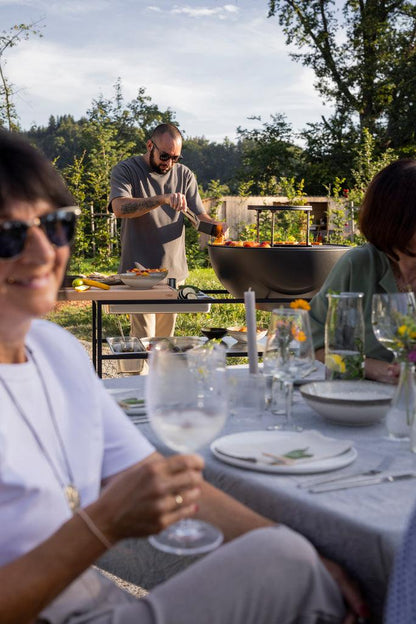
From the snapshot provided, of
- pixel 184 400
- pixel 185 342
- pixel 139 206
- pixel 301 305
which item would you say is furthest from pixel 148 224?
pixel 184 400

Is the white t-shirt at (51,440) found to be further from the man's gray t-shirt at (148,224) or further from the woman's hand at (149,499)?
the man's gray t-shirt at (148,224)

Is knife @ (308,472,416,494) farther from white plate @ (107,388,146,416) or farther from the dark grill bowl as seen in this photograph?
the dark grill bowl

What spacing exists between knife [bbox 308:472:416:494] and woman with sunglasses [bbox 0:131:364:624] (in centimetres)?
12

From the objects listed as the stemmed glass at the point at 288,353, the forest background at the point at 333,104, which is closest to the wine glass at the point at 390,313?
the stemmed glass at the point at 288,353

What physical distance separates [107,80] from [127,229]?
1800cm

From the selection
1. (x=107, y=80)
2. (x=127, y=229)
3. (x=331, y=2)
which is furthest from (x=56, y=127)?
(x=127, y=229)

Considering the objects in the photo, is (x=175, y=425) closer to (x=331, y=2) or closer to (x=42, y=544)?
(x=42, y=544)

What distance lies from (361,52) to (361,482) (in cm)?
2479

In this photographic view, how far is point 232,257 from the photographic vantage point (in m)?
4.66

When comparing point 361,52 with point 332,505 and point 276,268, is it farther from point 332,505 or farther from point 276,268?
→ point 332,505

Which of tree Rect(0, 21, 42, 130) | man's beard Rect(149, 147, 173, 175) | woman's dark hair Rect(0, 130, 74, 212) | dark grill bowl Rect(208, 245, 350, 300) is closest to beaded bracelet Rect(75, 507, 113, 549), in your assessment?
woman's dark hair Rect(0, 130, 74, 212)

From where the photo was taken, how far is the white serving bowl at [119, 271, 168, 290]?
429cm

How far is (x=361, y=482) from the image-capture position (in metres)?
1.37

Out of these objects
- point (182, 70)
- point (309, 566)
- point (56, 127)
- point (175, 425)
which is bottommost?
point (309, 566)
